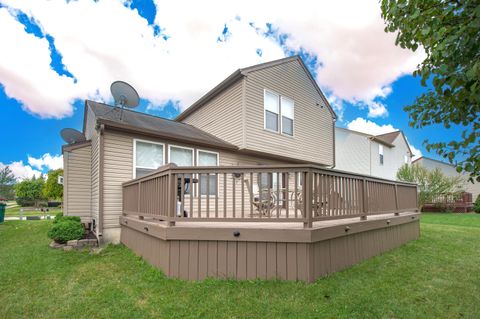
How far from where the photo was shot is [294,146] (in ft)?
33.0

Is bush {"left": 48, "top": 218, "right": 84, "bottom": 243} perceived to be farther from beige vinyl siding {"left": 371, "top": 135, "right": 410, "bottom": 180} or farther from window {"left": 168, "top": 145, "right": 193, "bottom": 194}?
beige vinyl siding {"left": 371, "top": 135, "right": 410, "bottom": 180}

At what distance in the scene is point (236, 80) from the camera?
28.7 ft

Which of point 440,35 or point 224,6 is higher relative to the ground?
point 224,6

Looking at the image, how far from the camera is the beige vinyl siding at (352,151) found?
18984 mm

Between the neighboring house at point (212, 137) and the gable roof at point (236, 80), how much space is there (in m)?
0.03

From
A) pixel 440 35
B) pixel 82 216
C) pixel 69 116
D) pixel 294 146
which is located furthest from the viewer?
pixel 69 116

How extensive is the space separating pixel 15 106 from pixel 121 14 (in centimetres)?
1252

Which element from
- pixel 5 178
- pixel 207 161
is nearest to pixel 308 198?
pixel 207 161

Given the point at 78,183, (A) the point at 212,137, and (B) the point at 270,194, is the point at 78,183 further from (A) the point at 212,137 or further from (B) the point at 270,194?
(B) the point at 270,194

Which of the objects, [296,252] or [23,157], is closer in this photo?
[296,252]

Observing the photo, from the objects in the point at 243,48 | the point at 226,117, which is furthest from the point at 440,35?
the point at 243,48

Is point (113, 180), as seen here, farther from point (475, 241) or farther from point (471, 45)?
point (475, 241)

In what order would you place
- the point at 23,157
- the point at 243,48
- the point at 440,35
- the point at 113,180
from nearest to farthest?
A: the point at 440,35
the point at 113,180
the point at 243,48
the point at 23,157

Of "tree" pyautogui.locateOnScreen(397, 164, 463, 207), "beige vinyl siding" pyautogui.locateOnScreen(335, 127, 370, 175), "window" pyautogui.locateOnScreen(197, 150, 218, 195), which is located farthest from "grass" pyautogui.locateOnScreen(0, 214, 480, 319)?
"tree" pyautogui.locateOnScreen(397, 164, 463, 207)
